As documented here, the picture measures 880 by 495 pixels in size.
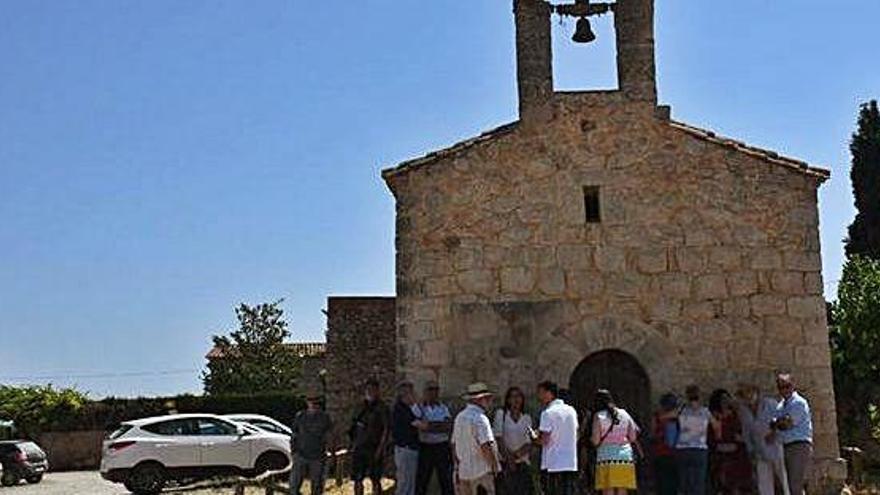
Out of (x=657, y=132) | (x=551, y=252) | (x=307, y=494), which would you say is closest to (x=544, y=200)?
(x=551, y=252)

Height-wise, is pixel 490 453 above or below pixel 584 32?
below

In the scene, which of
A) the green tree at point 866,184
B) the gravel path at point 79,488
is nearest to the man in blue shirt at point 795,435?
the gravel path at point 79,488

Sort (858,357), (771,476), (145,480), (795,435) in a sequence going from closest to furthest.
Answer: (795,435) < (771,476) < (145,480) < (858,357)

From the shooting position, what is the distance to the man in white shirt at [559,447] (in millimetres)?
9609

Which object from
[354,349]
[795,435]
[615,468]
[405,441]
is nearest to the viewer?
[615,468]

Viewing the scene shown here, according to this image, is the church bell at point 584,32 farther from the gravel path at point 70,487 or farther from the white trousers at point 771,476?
the gravel path at point 70,487

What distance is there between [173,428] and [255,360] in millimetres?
24605

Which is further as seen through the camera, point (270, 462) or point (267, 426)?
point (267, 426)

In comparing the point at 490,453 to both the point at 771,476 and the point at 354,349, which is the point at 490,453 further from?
the point at 354,349

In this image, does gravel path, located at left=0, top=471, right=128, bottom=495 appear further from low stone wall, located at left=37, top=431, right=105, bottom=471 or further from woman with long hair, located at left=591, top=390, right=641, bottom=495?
woman with long hair, located at left=591, top=390, right=641, bottom=495

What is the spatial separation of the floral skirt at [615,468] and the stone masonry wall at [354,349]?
39.7ft

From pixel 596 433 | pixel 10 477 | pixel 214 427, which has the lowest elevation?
pixel 10 477

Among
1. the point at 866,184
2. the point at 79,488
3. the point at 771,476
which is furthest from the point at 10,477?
the point at 866,184

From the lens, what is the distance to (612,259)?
12.1 metres
